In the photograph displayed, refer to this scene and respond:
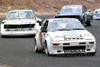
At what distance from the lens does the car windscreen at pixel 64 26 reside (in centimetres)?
1385

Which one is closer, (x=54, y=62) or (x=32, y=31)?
(x=54, y=62)

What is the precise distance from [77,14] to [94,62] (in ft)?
56.4

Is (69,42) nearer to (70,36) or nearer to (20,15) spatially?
(70,36)

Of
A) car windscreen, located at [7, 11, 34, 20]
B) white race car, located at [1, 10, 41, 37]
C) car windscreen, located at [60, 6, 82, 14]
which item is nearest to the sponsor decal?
white race car, located at [1, 10, 41, 37]

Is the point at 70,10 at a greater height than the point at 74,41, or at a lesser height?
lesser

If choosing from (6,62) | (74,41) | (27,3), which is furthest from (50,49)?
(27,3)

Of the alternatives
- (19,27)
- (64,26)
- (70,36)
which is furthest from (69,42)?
(19,27)

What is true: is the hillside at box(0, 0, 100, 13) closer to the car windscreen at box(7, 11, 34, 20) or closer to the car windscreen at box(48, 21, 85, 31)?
the car windscreen at box(7, 11, 34, 20)

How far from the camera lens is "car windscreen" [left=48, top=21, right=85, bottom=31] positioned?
13.9m

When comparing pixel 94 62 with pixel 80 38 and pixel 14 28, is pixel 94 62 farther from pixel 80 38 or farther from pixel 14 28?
pixel 14 28

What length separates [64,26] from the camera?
14016 mm

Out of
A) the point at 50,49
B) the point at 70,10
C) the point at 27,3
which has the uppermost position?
the point at 50,49

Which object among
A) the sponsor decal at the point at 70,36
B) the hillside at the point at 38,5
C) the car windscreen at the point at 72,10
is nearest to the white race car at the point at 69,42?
the sponsor decal at the point at 70,36

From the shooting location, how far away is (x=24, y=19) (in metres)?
23.3
